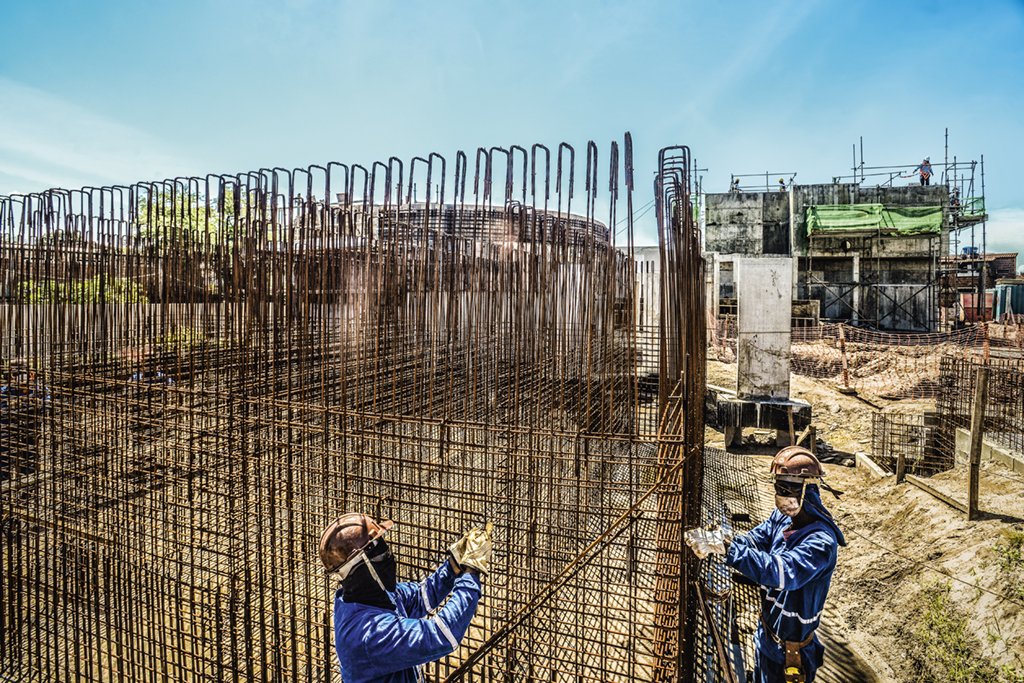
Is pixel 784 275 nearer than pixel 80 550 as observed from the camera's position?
No

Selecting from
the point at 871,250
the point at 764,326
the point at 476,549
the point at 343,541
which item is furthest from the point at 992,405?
the point at 871,250

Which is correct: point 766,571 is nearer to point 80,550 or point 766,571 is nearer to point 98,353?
point 80,550

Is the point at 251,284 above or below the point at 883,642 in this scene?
above

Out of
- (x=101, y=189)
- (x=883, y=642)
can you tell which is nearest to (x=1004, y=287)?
(x=883, y=642)

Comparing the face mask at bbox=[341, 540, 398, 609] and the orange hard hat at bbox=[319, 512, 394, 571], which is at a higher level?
the orange hard hat at bbox=[319, 512, 394, 571]

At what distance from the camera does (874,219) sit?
24250 millimetres

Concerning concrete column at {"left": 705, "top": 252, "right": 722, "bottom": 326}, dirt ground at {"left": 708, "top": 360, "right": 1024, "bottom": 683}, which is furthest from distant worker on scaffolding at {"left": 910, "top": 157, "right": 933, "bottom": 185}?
dirt ground at {"left": 708, "top": 360, "right": 1024, "bottom": 683}

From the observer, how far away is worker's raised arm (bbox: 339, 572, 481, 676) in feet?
6.75

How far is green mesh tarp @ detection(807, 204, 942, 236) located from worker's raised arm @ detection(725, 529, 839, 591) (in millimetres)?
25458

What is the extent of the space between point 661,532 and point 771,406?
309 inches

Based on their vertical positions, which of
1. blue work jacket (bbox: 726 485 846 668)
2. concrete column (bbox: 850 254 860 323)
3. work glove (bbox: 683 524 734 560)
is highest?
concrete column (bbox: 850 254 860 323)

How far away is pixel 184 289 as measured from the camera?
4.43 m

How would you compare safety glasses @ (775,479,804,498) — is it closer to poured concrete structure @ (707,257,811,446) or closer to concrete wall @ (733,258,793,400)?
poured concrete structure @ (707,257,811,446)

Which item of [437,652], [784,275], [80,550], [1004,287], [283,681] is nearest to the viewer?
[437,652]
